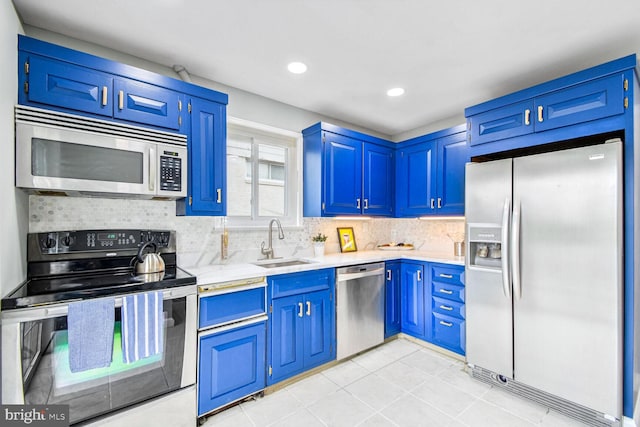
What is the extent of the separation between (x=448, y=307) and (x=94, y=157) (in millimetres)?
3080

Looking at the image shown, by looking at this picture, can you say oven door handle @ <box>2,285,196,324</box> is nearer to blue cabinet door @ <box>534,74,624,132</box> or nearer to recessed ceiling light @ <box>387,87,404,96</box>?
recessed ceiling light @ <box>387,87,404,96</box>

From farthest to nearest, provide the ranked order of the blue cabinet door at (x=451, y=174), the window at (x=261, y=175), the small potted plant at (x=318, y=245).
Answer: the small potted plant at (x=318, y=245)
the blue cabinet door at (x=451, y=174)
the window at (x=261, y=175)

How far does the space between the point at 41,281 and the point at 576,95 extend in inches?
144

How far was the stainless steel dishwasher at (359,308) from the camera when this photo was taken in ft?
8.83

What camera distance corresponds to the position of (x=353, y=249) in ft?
12.0

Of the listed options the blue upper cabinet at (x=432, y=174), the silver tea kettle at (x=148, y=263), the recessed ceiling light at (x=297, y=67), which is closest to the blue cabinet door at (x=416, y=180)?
the blue upper cabinet at (x=432, y=174)

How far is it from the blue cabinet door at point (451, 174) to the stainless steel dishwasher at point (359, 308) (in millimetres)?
965

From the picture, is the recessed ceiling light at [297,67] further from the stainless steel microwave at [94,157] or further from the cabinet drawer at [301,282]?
the cabinet drawer at [301,282]

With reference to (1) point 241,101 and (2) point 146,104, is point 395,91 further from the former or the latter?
(2) point 146,104

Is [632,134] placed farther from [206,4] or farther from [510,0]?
[206,4]

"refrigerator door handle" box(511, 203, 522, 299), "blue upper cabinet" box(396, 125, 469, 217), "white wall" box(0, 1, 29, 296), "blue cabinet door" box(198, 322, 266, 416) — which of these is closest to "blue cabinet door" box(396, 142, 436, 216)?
"blue upper cabinet" box(396, 125, 469, 217)

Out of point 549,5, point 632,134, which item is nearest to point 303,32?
point 549,5

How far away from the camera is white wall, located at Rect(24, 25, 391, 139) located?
76.4 inches

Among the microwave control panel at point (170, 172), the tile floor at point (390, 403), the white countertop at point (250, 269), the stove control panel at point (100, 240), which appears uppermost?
the microwave control panel at point (170, 172)
